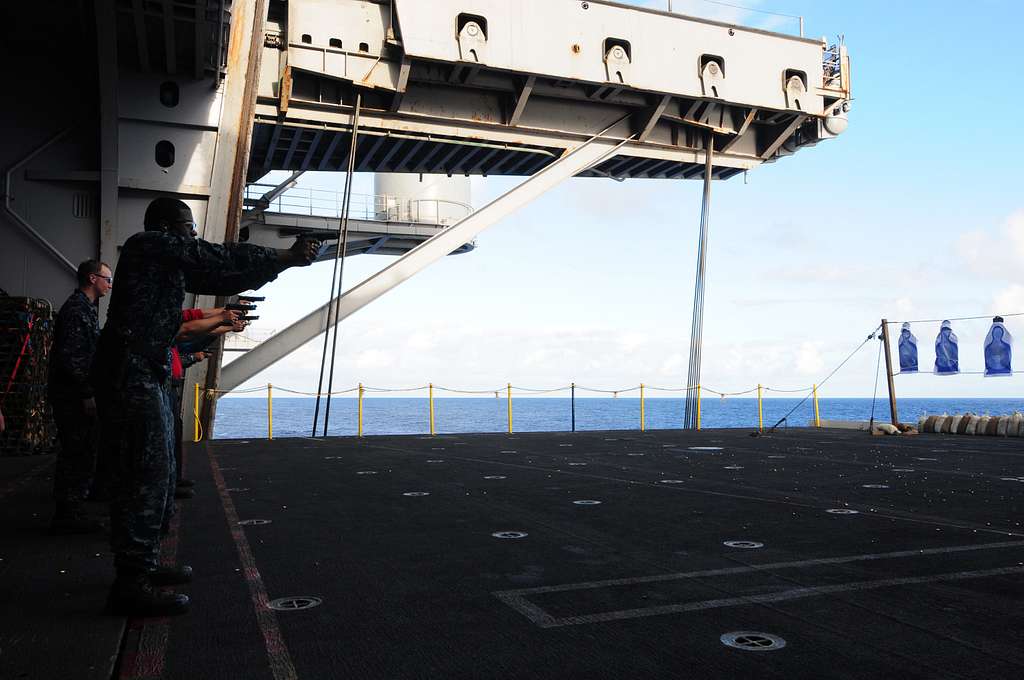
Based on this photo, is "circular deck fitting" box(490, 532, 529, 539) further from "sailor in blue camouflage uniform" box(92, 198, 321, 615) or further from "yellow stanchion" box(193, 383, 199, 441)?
"yellow stanchion" box(193, 383, 199, 441)

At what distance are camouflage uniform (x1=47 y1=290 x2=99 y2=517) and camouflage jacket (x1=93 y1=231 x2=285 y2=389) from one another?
6.01 feet

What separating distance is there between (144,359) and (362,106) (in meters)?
14.8

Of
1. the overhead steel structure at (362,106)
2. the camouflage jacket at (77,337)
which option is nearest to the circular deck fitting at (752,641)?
the camouflage jacket at (77,337)

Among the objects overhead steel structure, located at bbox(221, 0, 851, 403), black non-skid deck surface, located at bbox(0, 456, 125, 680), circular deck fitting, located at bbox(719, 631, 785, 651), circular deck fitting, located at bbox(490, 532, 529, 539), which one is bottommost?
black non-skid deck surface, located at bbox(0, 456, 125, 680)

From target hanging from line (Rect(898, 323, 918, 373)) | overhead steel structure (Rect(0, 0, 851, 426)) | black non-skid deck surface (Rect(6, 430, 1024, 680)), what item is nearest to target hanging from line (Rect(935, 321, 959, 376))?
target hanging from line (Rect(898, 323, 918, 373))

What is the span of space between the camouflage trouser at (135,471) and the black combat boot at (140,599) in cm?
5

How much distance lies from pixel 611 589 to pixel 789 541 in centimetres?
166

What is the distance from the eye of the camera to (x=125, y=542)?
3.37 meters

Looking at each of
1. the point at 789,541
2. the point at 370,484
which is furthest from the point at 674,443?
the point at 789,541

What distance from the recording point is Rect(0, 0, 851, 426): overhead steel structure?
1334 cm

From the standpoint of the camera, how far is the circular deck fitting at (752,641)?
2764mm

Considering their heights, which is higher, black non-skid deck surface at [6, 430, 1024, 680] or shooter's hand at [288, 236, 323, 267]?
shooter's hand at [288, 236, 323, 267]

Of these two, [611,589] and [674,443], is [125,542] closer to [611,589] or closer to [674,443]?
[611,589]

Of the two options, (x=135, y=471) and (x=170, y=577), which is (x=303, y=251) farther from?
(x=170, y=577)
